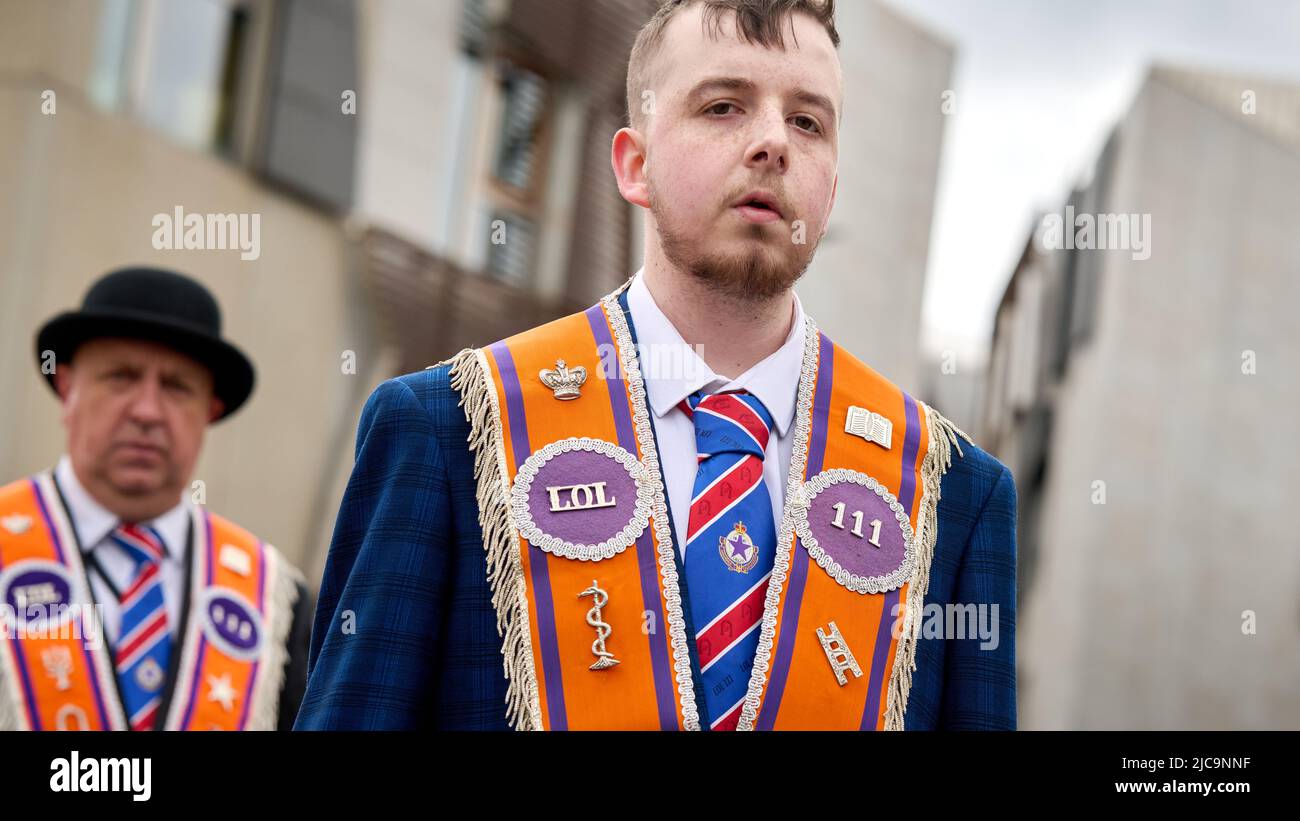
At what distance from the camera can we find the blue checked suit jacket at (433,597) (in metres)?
2.59

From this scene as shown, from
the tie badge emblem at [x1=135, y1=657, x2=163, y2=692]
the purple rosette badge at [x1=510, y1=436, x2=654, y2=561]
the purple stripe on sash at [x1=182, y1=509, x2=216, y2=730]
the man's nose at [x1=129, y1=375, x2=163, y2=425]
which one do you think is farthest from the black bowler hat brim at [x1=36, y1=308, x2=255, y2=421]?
the purple rosette badge at [x1=510, y1=436, x2=654, y2=561]

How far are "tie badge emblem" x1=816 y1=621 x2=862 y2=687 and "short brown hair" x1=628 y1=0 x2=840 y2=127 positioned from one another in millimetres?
909

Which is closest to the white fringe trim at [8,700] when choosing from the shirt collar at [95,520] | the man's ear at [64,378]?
the shirt collar at [95,520]

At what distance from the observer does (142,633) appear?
195 inches

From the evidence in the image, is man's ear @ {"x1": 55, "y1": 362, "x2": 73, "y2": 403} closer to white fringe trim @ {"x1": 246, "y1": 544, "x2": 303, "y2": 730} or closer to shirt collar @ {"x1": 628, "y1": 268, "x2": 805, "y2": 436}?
white fringe trim @ {"x1": 246, "y1": 544, "x2": 303, "y2": 730}

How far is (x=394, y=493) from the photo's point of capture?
268 centimetres

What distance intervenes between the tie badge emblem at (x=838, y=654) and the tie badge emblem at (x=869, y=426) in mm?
A: 371

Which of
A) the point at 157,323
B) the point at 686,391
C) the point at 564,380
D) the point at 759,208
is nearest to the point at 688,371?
the point at 686,391

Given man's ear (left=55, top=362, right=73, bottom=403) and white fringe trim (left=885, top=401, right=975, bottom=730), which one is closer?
white fringe trim (left=885, top=401, right=975, bottom=730)

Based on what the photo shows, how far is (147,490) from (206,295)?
2.64 feet

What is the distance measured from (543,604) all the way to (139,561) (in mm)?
2762

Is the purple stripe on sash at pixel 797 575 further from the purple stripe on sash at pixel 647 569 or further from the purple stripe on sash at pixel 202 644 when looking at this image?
the purple stripe on sash at pixel 202 644

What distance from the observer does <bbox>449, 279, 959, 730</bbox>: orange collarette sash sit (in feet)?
8.56
